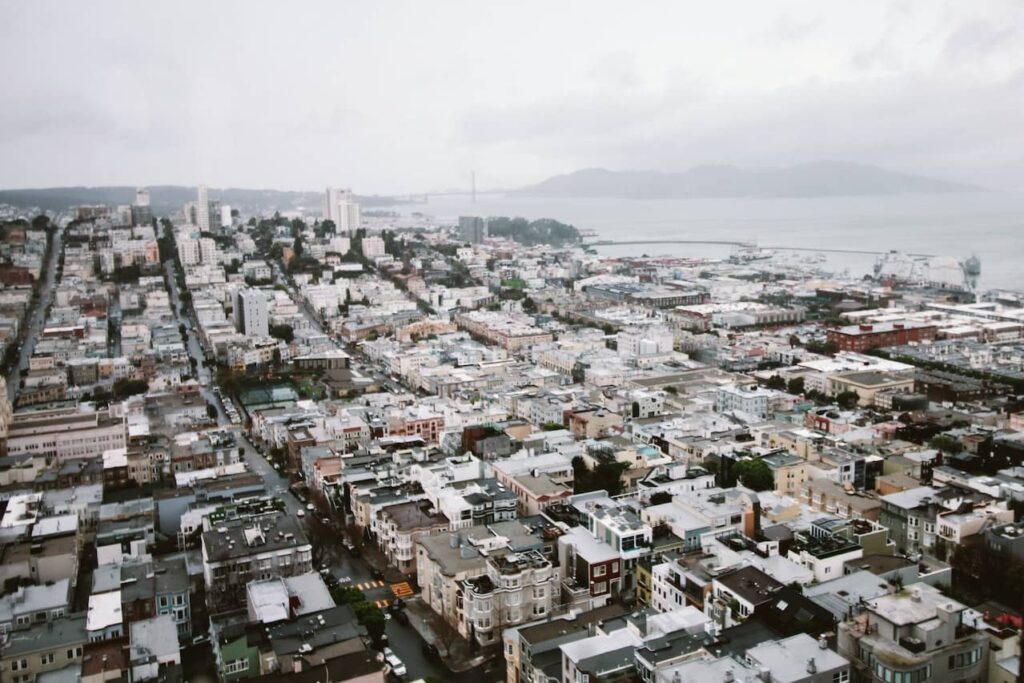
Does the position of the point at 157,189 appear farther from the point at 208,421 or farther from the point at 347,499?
the point at 347,499

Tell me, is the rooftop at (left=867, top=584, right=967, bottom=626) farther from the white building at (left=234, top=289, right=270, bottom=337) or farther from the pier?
the pier

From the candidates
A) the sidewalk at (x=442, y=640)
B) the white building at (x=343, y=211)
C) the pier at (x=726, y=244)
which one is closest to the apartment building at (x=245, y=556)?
the sidewalk at (x=442, y=640)

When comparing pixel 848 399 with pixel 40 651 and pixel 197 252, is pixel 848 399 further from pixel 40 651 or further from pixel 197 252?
pixel 197 252

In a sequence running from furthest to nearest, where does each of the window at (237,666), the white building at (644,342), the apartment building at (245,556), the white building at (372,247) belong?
the white building at (372,247) < the white building at (644,342) < the apartment building at (245,556) < the window at (237,666)

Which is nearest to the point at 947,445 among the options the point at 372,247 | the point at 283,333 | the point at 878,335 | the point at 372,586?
the point at 372,586

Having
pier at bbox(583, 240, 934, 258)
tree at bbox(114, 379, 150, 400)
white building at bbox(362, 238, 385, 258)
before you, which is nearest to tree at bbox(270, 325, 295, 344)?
tree at bbox(114, 379, 150, 400)

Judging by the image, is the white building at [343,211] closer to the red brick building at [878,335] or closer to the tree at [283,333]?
the tree at [283,333]
